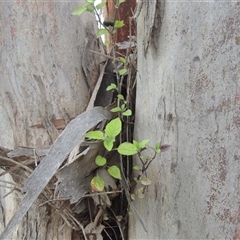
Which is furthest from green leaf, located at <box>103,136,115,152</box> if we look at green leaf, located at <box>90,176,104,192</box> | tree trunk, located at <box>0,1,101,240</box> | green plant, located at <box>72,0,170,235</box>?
tree trunk, located at <box>0,1,101,240</box>

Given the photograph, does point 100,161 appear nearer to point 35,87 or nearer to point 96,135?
point 96,135

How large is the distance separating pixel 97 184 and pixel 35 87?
1.09 ft

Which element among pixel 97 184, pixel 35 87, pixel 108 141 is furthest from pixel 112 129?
pixel 35 87

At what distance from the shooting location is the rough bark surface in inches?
23.8

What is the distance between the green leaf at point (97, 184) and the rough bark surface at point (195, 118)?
0.38ft

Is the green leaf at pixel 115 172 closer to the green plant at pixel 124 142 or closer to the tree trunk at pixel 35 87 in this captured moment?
the green plant at pixel 124 142

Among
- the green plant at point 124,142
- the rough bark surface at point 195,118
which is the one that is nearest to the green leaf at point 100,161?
the green plant at point 124,142

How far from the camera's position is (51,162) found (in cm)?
69

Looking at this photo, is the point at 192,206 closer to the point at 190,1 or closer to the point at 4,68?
the point at 190,1

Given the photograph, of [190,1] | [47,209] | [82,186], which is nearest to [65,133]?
[82,186]

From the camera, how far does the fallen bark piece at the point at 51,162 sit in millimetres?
662

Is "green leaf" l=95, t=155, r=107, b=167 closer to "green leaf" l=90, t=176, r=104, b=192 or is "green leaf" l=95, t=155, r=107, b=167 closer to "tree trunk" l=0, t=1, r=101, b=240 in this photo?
"green leaf" l=90, t=176, r=104, b=192

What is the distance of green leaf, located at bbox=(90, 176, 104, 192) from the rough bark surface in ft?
0.38

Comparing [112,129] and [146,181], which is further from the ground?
[112,129]
